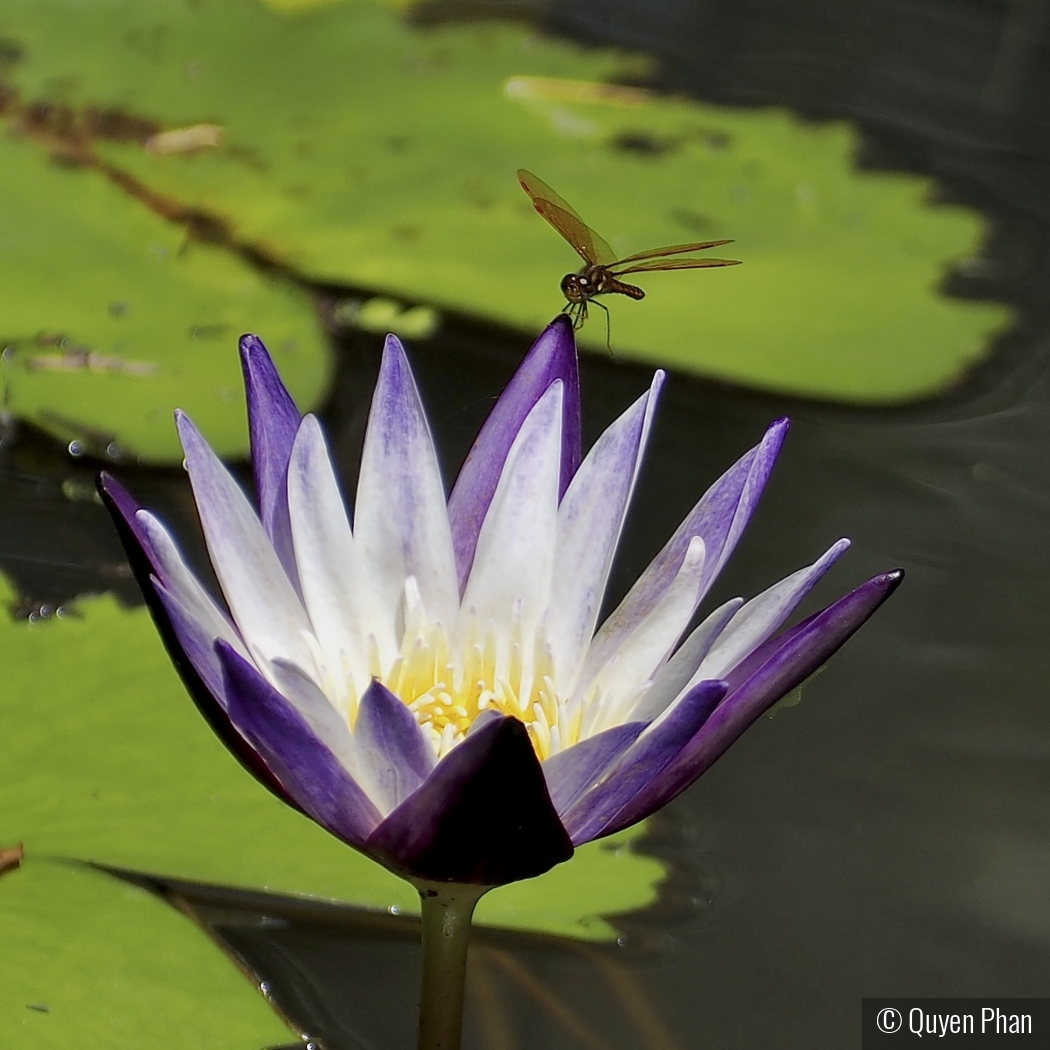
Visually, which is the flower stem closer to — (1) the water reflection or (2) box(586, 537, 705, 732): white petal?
(2) box(586, 537, 705, 732): white petal

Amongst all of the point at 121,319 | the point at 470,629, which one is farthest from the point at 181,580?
the point at 121,319

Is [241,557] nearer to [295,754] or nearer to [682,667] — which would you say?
[295,754]

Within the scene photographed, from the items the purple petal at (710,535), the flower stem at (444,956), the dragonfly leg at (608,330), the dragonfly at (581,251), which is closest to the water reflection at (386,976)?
the flower stem at (444,956)

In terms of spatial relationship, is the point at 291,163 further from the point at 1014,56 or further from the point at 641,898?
the point at 1014,56

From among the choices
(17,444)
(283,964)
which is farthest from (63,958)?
(17,444)

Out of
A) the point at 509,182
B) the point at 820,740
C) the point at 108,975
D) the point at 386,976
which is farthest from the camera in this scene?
the point at 509,182

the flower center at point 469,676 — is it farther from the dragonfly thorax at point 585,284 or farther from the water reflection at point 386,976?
the dragonfly thorax at point 585,284

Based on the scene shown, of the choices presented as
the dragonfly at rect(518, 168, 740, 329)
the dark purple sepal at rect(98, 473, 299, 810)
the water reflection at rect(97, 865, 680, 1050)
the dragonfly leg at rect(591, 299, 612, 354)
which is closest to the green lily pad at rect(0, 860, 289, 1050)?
A: the water reflection at rect(97, 865, 680, 1050)
